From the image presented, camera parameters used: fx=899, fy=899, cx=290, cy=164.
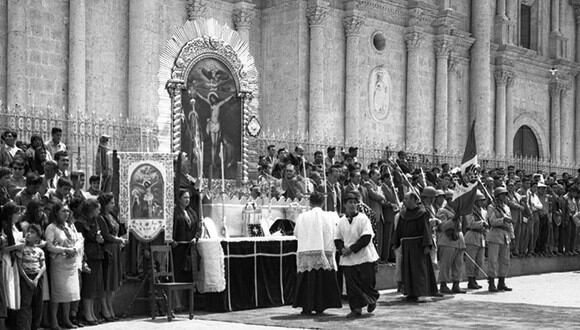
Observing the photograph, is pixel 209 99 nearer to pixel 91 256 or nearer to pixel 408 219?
pixel 408 219

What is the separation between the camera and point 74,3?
1941cm

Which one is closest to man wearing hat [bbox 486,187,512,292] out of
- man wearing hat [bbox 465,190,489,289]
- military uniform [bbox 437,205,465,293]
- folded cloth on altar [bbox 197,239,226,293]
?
man wearing hat [bbox 465,190,489,289]

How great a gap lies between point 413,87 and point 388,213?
1213 centimetres

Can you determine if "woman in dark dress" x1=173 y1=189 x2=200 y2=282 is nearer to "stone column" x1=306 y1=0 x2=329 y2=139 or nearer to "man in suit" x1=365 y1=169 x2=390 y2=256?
"man in suit" x1=365 y1=169 x2=390 y2=256

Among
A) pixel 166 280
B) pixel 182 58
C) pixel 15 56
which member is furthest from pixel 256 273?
pixel 15 56

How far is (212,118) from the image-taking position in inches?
630

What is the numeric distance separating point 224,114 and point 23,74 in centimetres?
506

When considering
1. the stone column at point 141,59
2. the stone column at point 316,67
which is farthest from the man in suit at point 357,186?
the stone column at point 316,67

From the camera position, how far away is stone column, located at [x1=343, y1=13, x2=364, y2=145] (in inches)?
1033

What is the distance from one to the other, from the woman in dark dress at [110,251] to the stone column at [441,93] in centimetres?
1887

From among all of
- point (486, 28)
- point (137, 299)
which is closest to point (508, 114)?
point (486, 28)

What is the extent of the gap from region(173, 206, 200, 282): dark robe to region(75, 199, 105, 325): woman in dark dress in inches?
54.7

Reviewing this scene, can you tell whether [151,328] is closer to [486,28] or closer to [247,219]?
[247,219]

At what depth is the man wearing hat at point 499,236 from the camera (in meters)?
17.2
